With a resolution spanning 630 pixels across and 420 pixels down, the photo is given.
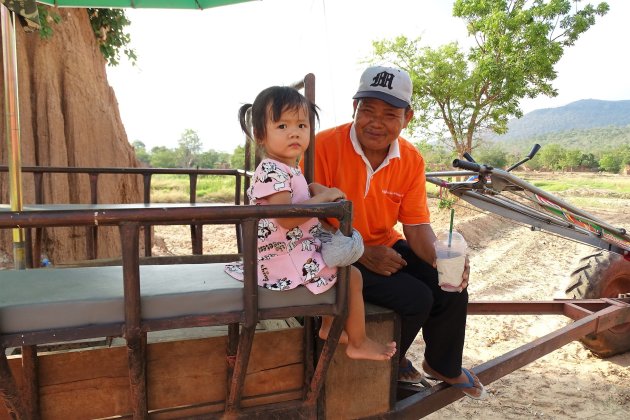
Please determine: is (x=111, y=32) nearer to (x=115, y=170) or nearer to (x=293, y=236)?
(x=115, y=170)

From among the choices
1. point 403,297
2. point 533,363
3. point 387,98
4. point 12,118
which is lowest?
point 533,363

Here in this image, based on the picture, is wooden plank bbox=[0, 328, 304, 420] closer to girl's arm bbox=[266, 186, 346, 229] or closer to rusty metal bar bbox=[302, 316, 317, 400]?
rusty metal bar bbox=[302, 316, 317, 400]

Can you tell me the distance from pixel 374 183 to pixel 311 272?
3.41 feet

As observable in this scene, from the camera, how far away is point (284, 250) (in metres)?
1.62

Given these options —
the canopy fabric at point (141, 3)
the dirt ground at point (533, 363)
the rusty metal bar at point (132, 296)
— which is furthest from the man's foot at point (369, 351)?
the canopy fabric at point (141, 3)

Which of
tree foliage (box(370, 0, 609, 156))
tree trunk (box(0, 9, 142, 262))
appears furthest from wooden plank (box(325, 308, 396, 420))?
tree foliage (box(370, 0, 609, 156))

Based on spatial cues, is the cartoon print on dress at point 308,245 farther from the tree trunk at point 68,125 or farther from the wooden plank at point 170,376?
Result: the tree trunk at point 68,125

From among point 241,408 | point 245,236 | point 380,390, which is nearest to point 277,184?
point 245,236

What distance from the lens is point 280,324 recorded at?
2.17m

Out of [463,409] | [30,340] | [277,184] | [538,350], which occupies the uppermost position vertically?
[277,184]

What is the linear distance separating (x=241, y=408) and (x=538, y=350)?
1.92 m

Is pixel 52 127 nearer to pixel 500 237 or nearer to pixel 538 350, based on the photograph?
pixel 538 350

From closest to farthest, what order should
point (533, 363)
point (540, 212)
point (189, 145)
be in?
point (540, 212) < point (533, 363) < point (189, 145)

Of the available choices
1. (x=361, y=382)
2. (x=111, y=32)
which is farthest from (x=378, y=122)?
(x=111, y=32)
